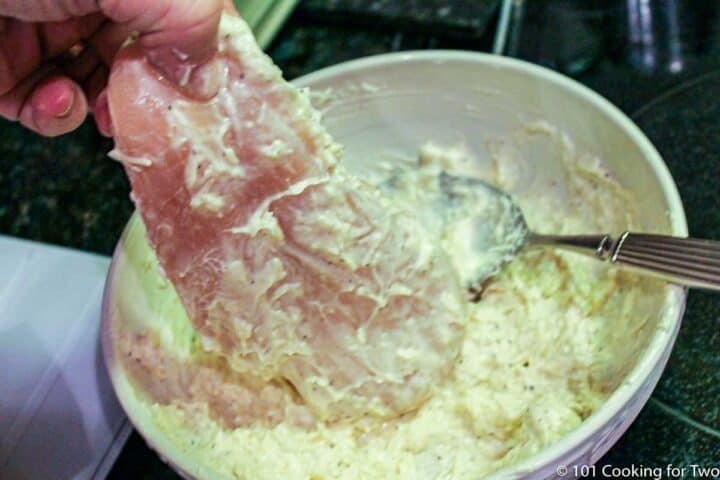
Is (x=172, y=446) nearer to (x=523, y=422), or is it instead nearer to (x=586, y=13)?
(x=523, y=422)

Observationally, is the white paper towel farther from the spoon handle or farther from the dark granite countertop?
the spoon handle

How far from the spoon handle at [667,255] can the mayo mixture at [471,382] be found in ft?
0.10

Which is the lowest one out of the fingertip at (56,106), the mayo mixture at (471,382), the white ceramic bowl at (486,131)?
the mayo mixture at (471,382)

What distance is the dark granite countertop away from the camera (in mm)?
1013

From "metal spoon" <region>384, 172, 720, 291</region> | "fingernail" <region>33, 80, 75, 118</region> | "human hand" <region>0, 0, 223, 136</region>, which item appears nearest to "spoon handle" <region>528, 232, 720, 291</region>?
"metal spoon" <region>384, 172, 720, 291</region>

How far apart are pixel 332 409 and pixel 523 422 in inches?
7.1

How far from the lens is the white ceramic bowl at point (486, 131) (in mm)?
634

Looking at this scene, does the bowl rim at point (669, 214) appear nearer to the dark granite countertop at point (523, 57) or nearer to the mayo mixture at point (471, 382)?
the mayo mixture at point (471, 382)

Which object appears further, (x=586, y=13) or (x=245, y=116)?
(x=586, y=13)

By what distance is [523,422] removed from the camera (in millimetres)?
730

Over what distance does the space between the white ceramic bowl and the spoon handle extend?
Result: 0.02m

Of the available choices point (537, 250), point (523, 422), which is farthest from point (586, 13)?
point (523, 422)

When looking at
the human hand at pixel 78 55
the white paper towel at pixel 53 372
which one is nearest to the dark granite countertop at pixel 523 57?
the white paper towel at pixel 53 372

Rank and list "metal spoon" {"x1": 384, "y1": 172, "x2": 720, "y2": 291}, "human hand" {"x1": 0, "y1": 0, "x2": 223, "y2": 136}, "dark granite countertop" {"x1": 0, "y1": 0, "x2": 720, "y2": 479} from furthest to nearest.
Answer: "dark granite countertop" {"x1": 0, "y1": 0, "x2": 720, "y2": 479}, "metal spoon" {"x1": 384, "y1": 172, "x2": 720, "y2": 291}, "human hand" {"x1": 0, "y1": 0, "x2": 223, "y2": 136}
